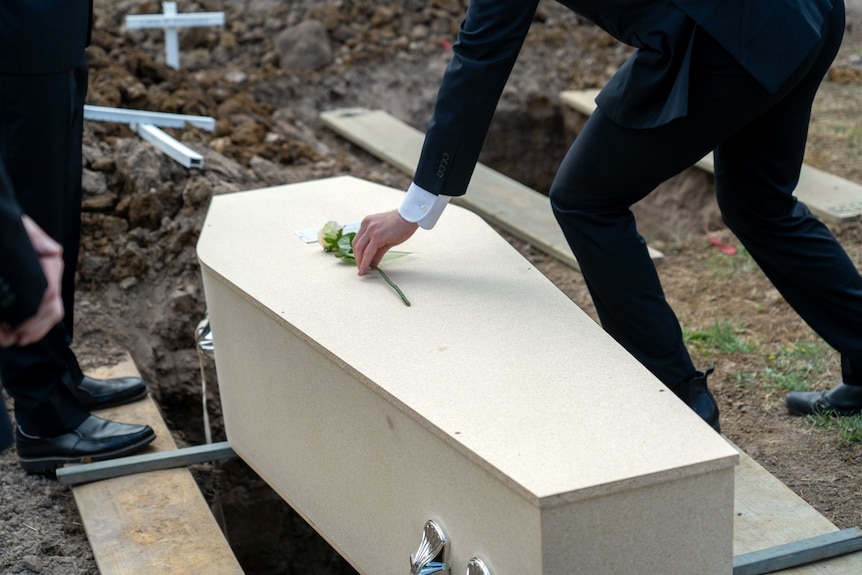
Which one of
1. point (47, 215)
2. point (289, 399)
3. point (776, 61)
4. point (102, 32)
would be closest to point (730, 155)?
point (776, 61)

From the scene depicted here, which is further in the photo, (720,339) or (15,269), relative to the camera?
(720,339)

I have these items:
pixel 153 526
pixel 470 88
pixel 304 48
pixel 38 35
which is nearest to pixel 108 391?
pixel 153 526

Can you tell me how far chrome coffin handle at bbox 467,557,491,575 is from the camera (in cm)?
150

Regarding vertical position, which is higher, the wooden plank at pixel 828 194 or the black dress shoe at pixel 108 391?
the wooden plank at pixel 828 194

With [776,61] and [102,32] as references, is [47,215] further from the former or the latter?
[102,32]

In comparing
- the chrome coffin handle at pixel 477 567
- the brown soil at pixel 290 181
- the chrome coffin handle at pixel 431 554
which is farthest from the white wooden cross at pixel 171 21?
the chrome coffin handle at pixel 477 567

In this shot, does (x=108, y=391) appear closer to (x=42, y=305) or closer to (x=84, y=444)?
(x=84, y=444)

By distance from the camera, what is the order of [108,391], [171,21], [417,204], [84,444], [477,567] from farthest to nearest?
Result: [171,21] → [108,391] → [84,444] → [417,204] → [477,567]

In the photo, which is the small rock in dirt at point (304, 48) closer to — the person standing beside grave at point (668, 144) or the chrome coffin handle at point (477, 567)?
the person standing beside grave at point (668, 144)

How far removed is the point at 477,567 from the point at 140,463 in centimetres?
115

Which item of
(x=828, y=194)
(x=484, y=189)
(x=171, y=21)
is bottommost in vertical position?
(x=484, y=189)

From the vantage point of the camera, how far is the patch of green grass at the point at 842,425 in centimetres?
233

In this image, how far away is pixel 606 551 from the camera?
1.43 metres

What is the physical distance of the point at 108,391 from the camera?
263 cm
